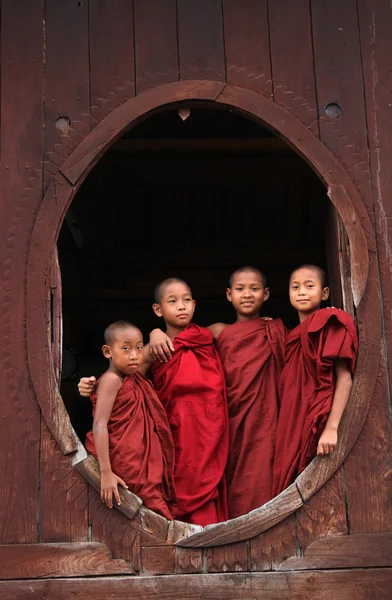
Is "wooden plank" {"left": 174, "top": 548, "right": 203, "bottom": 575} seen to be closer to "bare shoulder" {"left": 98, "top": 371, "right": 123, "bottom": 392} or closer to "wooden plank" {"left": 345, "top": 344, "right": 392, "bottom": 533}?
"wooden plank" {"left": 345, "top": 344, "right": 392, "bottom": 533}

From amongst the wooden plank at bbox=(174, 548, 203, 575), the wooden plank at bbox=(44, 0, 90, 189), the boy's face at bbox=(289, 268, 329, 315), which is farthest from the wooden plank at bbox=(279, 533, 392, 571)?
the wooden plank at bbox=(44, 0, 90, 189)

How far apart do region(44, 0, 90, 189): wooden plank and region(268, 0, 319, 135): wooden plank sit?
2.88ft

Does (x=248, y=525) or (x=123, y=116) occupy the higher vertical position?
(x=123, y=116)

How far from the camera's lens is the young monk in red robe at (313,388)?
431 cm

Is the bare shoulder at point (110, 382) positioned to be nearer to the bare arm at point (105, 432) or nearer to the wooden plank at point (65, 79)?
the bare arm at point (105, 432)

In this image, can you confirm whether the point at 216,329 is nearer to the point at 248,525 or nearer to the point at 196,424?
the point at 196,424

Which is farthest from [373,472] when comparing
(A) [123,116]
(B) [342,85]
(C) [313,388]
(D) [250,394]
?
(A) [123,116]

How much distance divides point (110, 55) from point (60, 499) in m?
2.04

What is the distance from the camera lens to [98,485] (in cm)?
418

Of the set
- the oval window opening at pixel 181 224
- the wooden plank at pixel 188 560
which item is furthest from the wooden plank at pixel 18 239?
the oval window opening at pixel 181 224

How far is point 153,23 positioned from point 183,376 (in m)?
1.66

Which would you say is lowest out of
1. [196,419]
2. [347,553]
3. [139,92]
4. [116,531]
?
[347,553]

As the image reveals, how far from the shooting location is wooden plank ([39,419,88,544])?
4.15 metres

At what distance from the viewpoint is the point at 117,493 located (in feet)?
13.6
